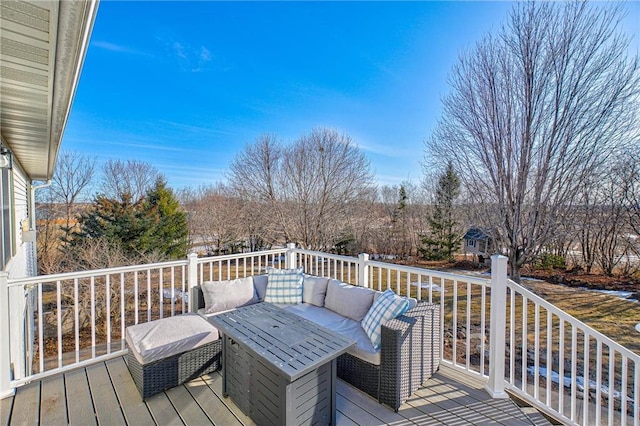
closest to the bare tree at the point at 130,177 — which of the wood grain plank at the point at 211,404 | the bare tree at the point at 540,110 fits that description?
the wood grain plank at the point at 211,404

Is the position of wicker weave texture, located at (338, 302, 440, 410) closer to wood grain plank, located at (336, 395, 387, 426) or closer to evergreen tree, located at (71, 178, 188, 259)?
wood grain plank, located at (336, 395, 387, 426)

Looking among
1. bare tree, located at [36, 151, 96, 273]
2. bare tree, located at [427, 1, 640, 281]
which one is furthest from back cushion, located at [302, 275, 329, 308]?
bare tree, located at [36, 151, 96, 273]

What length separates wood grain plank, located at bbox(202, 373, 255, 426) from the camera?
7.49ft

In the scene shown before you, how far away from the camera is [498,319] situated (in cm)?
264

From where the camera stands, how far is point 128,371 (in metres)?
2.93

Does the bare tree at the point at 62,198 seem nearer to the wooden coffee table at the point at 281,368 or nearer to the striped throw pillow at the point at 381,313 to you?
the wooden coffee table at the point at 281,368

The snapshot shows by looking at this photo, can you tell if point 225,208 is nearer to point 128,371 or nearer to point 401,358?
point 128,371

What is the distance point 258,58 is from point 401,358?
25.2 ft

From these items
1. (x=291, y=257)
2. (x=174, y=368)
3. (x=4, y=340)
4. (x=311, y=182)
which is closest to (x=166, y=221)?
A: (x=311, y=182)

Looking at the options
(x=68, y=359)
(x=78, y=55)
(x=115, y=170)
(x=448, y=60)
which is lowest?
(x=68, y=359)

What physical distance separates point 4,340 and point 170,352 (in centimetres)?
139

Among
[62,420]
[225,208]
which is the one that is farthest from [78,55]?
[225,208]

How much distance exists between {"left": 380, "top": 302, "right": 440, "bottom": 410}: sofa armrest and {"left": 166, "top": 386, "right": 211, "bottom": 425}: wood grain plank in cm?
151

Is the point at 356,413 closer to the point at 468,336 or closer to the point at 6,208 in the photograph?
the point at 468,336
